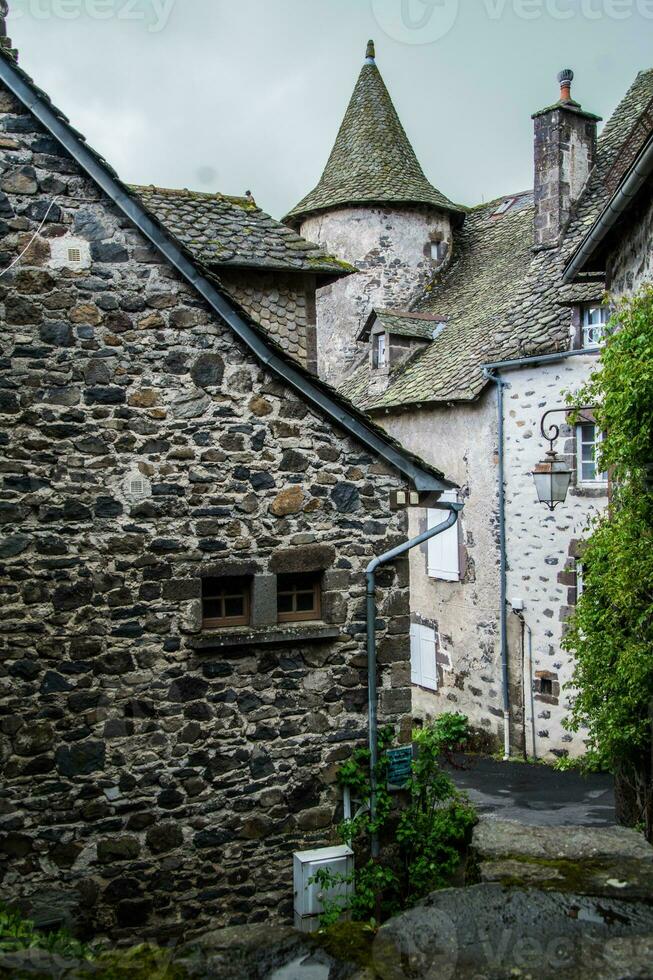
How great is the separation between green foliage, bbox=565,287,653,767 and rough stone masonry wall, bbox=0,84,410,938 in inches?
85.2

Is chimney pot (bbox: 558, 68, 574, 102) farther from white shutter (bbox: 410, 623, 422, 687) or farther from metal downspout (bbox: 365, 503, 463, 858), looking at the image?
metal downspout (bbox: 365, 503, 463, 858)

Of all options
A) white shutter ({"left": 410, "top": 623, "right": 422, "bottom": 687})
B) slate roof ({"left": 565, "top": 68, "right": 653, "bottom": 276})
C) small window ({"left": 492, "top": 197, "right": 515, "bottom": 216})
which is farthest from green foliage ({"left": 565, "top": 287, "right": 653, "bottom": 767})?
small window ({"left": 492, "top": 197, "right": 515, "bottom": 216})

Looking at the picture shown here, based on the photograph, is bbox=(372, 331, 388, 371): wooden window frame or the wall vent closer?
the wall vent

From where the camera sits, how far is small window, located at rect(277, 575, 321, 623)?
6656 mm

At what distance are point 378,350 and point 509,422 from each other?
4146 millimetres

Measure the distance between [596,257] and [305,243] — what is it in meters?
3.16

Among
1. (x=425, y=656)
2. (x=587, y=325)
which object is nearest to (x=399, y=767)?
(x=587, y=325)

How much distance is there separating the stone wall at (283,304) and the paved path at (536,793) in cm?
572

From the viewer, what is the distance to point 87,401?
600 cm

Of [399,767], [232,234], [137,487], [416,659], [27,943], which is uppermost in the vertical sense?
[232,234]

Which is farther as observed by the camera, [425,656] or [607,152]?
[425,656]

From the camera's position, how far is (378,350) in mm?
16797

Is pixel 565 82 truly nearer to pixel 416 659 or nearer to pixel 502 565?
pixel 502 565

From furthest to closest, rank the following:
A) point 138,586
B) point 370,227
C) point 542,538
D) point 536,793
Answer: point 370,227 → point 542,538 → point 536,793 → point 138,586
